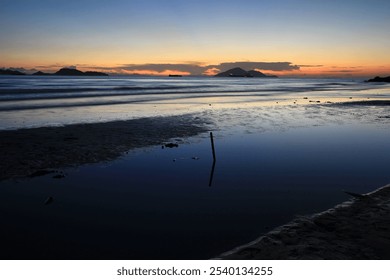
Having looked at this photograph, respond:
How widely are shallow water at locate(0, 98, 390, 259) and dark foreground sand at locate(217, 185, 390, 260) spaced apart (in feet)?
1.47

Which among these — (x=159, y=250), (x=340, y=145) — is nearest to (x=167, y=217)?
(x=159, y=250)

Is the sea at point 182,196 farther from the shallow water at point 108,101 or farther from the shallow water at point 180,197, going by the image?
the shallow water at point 108,101

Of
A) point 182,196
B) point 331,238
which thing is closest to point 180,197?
point 182,196

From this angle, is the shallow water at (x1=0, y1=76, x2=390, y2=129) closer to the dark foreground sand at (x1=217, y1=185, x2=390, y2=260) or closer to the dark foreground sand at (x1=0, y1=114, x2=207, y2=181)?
the dark foreground sand at (x1=0, y1=114, x2=207, y2=181)

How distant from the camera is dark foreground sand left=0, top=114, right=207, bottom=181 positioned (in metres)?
12.7

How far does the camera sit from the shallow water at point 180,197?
697 cm

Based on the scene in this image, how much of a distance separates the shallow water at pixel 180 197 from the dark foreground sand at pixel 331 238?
447 mm

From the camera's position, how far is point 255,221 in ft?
26.5

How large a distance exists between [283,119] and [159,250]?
883 inches

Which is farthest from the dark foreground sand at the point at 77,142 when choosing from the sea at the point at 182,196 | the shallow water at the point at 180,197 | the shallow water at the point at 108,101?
the shallow water at the point at 108,101

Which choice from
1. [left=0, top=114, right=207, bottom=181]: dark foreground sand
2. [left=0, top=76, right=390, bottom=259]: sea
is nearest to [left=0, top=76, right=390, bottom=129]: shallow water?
[left=0, top=114, right=207, bottom=181]: dark foreground sand

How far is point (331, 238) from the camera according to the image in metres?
6.99

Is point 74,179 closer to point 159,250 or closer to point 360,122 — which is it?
point 159,250

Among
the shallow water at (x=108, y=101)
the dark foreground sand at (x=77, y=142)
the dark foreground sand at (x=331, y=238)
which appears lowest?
the dark foreground sand at (x=331, y=238)
